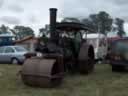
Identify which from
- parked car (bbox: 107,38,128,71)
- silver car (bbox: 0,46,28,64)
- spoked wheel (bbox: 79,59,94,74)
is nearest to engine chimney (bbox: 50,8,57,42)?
spoked wheel (bbox: 79,59,94,74)

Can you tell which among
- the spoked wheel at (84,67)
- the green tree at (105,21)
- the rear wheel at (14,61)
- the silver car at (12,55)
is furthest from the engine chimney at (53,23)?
the green tree at (105,21)

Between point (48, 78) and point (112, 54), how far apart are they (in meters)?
4.90

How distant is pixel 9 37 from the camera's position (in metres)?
27.1

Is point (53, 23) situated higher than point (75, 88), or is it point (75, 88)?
point (53, 23)

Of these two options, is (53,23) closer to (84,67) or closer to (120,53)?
(84,67)

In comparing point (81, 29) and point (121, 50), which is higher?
point (81, 29)

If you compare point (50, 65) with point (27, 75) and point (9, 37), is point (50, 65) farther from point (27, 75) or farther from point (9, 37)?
point (9, 37)

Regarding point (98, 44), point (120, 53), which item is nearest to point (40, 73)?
point (120, 53)

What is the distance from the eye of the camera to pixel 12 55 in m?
19.0

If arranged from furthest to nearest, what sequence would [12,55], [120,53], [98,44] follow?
[98,44], [12,55], [120,53]

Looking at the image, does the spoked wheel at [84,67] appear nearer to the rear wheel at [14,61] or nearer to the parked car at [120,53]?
the parked car at [120,53]

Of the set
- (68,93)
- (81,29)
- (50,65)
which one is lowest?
(68,93)

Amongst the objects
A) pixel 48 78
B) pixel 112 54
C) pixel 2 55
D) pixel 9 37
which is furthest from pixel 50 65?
pixel 9 37

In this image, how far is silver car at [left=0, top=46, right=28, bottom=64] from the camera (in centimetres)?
1884
